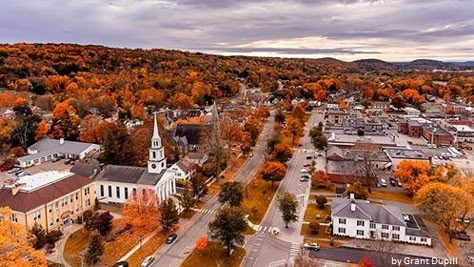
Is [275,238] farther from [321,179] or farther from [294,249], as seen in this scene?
[321,179]

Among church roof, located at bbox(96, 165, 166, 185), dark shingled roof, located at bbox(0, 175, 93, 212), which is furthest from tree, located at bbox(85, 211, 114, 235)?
church roof, located at bbox(96, 165, 166, 185)

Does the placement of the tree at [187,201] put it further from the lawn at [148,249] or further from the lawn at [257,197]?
the lawn at [257,197]

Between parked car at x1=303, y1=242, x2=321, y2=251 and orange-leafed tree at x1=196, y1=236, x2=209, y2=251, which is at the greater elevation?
orange-leafed tree at x1=196, y1=236, x2=209, y2=251

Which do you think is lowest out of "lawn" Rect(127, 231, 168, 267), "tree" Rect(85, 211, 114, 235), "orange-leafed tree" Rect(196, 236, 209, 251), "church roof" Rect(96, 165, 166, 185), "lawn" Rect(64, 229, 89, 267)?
"lawn" Rect(127, 231, 168, 267)

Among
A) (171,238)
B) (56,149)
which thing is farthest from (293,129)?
(171,238)

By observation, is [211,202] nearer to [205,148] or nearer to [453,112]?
[205,148]

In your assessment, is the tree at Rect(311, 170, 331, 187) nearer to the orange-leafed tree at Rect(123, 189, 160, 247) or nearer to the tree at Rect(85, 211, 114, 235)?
the orange-leafed tree at Rect(123, 189, 160, 247)
